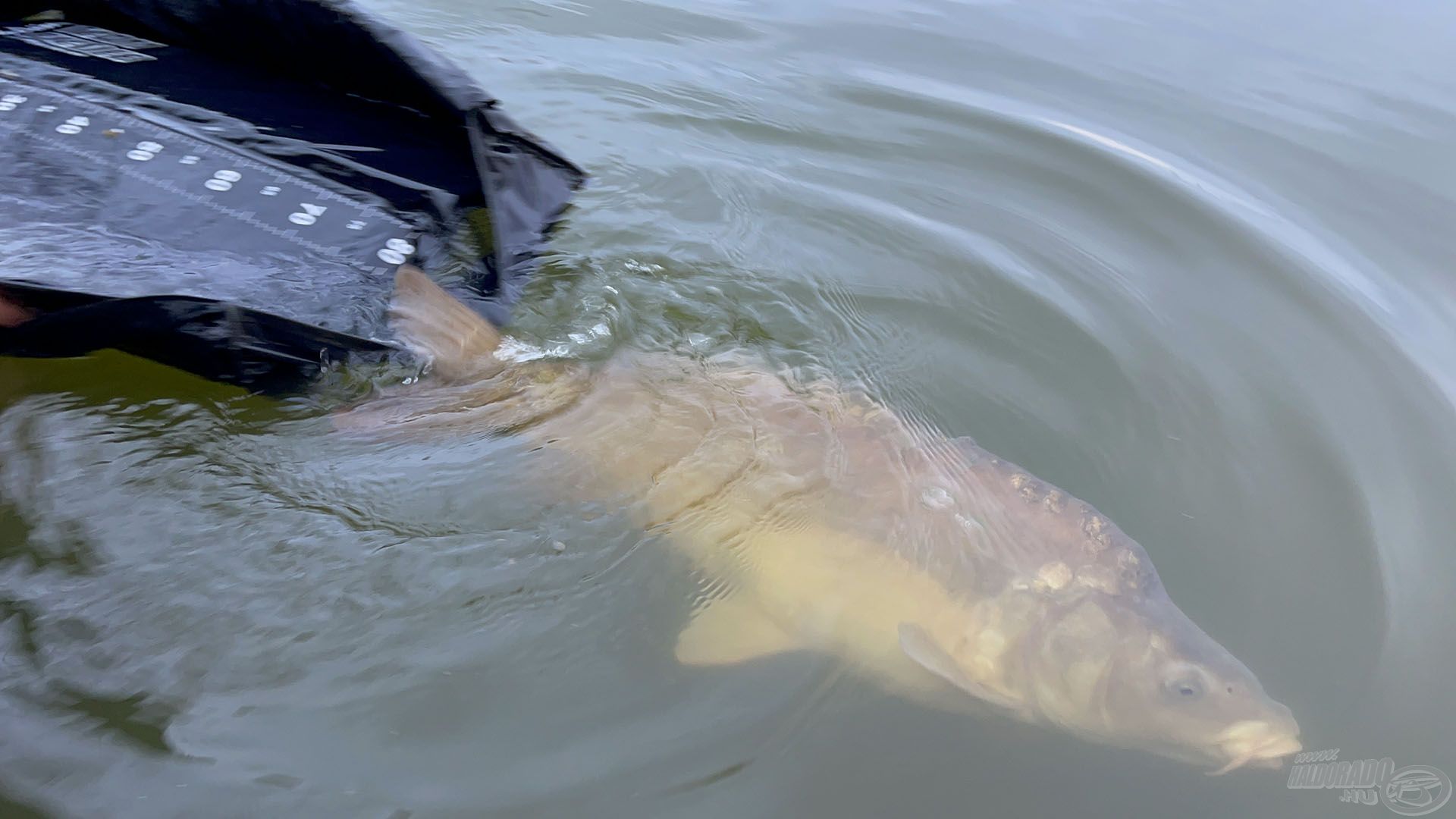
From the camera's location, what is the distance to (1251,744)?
194cm

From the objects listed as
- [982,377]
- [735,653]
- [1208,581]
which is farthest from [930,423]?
[735,653]

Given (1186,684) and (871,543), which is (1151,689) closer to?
(1186,684)

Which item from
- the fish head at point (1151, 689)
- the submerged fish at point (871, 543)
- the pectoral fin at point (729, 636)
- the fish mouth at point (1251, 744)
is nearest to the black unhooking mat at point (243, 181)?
the submerged fish at point (871, 543)

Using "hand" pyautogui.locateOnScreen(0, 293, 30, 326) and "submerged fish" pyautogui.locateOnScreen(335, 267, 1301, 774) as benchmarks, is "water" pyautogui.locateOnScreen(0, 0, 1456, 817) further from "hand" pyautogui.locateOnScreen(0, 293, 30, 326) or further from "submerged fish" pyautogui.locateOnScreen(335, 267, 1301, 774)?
"hand" pyautogui.locateOnScreen(0, 293, 30, 326)

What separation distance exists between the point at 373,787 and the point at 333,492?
0.79 metres

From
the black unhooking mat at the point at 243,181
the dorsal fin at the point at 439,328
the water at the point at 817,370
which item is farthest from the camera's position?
the dorsal fin at the point at 439,328


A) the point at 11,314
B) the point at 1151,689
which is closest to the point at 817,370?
the point at 1151,689

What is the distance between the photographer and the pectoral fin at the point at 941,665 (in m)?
2.05

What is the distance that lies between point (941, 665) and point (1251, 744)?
2.13 feet

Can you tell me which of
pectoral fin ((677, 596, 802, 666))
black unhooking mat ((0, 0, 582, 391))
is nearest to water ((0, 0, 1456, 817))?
pectoral fin ((677, 596, 802, 666))

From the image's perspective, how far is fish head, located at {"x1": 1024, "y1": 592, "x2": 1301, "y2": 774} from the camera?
1.95 metres

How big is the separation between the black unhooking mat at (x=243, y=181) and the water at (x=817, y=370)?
276 millimetres

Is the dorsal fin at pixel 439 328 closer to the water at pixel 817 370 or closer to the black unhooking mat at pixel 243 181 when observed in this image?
the black unhooking mat at pixel 243 181

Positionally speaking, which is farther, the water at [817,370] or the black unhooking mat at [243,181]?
the black unhooking mat at [243,181]
